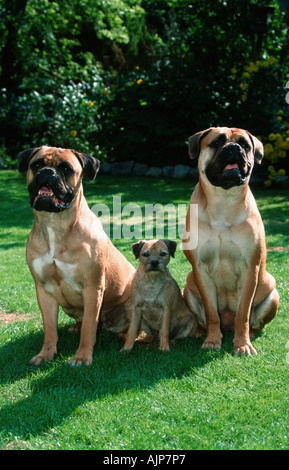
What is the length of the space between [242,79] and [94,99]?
170 inches

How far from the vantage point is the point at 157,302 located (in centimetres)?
438

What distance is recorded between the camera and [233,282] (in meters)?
4.15

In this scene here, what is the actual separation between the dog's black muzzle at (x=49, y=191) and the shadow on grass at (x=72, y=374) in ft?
4.03

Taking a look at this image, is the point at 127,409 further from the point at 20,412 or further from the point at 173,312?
the point at 173,312

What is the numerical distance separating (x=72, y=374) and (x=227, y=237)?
1601mm

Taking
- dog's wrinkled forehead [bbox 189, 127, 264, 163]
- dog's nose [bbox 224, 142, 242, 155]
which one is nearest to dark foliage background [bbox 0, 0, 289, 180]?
dog's wrinkled forehead [bbox 189, 127, 264, 163]

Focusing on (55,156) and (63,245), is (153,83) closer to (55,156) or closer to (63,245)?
(55,156)

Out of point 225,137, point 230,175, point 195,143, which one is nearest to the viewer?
point 230,175

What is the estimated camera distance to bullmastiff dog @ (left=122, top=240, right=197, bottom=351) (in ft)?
14.3

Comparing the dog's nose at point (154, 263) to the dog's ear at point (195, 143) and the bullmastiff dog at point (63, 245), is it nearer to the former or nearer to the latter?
the bullmastiff dog at point (63, 245)

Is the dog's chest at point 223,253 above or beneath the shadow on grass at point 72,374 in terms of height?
above

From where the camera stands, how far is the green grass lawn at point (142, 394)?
2.86 m

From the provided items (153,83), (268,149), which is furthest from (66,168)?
(153,83)

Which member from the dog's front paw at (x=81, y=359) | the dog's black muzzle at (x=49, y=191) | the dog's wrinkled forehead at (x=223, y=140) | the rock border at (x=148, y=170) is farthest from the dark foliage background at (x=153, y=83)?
the dog's front paw at (x=81, y=359)
